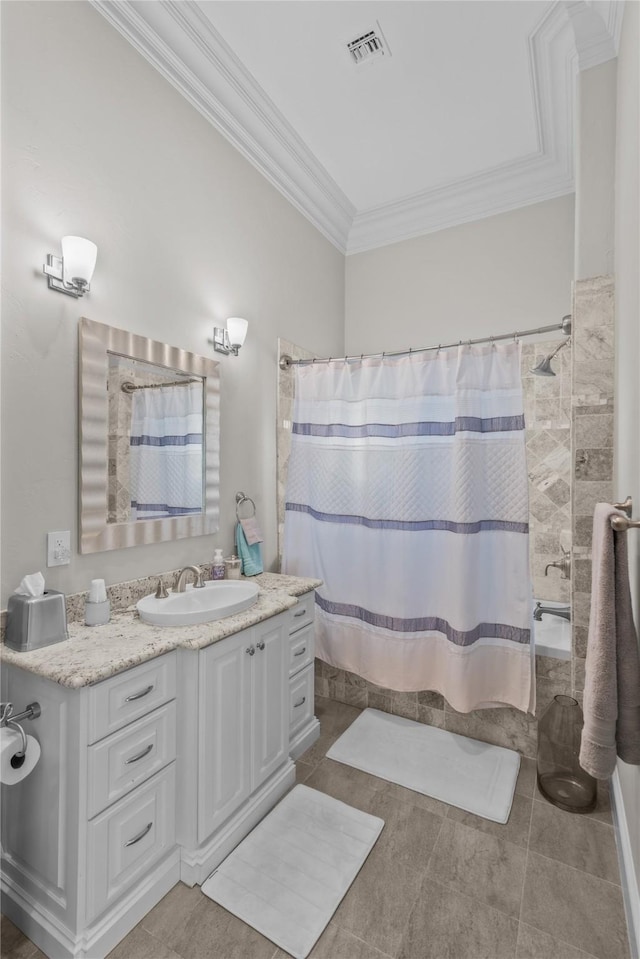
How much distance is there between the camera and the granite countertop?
3.98 feet

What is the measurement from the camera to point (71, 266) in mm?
1501

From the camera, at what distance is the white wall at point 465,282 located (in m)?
2.70

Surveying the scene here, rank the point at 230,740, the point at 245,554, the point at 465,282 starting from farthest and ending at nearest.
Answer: the point at 465,282, the point at 245,554, the point at 230,740

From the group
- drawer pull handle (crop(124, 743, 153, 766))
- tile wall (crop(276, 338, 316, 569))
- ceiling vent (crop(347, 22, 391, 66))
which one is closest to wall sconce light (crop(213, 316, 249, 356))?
tile wall (crop(276, 338, 316, 569))

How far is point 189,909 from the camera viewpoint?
4.61ft

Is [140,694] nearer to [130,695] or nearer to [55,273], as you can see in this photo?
[130,695]

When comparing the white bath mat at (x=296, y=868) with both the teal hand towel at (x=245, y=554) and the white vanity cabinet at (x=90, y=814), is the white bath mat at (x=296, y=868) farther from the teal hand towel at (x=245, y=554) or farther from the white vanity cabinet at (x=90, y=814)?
Answer: the teal hand towel at (x=245, y=554)

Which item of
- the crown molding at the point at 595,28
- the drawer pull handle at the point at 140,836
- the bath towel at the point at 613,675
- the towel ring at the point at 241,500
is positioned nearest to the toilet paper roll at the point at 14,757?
the drawer pull handle at the point at 140,836

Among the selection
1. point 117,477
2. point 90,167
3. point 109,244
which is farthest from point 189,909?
point 90,167

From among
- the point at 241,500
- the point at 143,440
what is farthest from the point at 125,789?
the point at 241,500

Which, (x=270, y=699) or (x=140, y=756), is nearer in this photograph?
(x=140, y=756)

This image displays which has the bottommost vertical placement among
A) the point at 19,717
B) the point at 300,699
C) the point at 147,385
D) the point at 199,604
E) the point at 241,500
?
the point at 300,699

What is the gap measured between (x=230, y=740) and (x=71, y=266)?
68.5 inches

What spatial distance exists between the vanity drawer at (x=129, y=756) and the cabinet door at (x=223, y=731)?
0.11 m
